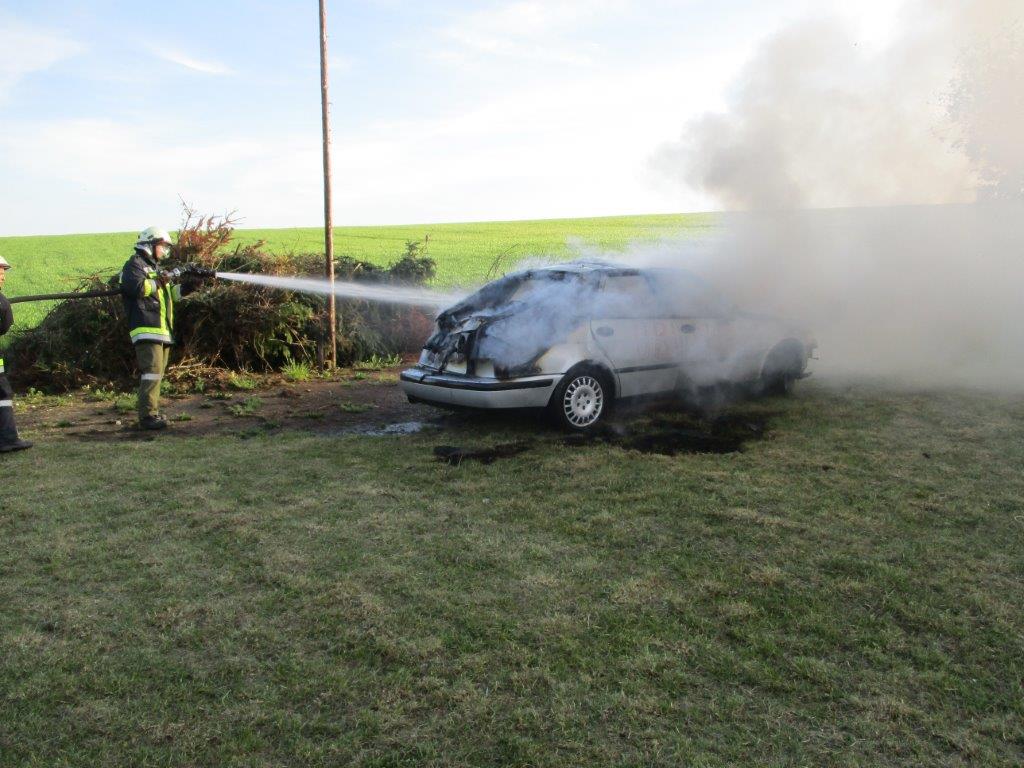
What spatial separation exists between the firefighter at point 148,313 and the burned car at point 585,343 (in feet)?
8.61

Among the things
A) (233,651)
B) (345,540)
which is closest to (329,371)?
(345,540)

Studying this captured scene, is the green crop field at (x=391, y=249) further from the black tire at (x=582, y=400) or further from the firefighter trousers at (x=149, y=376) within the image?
the black tire at (x=582, y=400)

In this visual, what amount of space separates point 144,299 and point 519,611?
6.12 meters

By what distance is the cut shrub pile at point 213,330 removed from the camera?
10.7 meters

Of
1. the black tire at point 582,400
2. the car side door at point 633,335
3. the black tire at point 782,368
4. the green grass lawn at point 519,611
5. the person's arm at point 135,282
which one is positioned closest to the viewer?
the green grass lawn at point 519,611

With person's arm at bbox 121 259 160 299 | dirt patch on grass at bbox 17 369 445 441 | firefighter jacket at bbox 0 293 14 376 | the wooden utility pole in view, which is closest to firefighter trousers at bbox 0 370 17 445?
firefighter jacket at bbox 0 293 14 376

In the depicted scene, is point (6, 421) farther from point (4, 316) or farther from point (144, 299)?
point (144, 299)

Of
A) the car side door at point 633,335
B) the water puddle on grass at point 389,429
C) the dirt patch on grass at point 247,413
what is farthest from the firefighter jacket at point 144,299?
the car side door at point 633,335

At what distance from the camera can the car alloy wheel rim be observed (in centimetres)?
745

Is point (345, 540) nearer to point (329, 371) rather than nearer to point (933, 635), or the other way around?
point (933, 635)

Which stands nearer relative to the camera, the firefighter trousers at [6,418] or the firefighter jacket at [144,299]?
the firefighter trousers at [6,418]

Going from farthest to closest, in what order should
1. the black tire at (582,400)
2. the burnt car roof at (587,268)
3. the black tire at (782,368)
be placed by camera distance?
the black tire at (782,368) < the burnt car roof at (587,268) < the black tire at (582,400)

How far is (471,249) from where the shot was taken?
3359cm

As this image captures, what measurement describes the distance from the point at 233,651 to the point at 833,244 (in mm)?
10035
